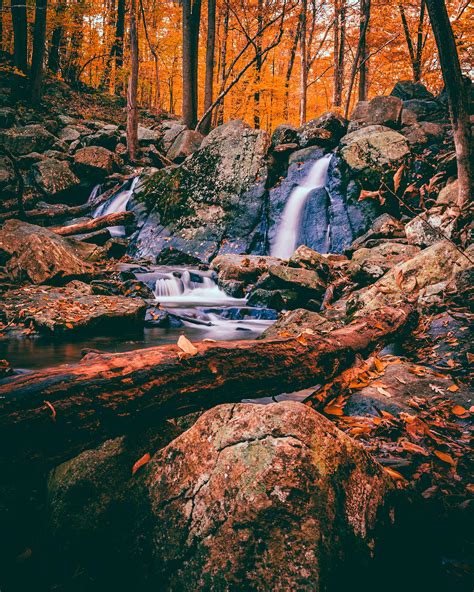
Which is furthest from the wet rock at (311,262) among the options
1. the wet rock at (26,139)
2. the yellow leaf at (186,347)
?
the wet rock at (26,139)

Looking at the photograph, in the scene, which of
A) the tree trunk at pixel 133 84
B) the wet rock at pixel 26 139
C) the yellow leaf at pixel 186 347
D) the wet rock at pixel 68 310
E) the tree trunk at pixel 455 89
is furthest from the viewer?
the wet rock at pixel 26 139

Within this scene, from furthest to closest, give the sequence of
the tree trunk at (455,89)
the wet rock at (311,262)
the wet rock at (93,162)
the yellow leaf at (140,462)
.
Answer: the wet rock at (93,162) → the wet rock at (311,262) → the tree trunk at (455,89) → the yellow leaf at (140,462)

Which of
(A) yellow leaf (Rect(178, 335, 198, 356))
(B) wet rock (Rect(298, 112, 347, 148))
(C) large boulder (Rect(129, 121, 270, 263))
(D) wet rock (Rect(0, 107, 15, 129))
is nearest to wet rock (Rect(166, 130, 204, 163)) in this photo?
(C) large boulder (Rect(129, 121, 270, 263))

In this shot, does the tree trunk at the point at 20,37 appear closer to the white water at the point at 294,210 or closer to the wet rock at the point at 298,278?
the white water at the point at 294,210

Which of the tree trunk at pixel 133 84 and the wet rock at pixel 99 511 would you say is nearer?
the wet rock at pixel 99 511

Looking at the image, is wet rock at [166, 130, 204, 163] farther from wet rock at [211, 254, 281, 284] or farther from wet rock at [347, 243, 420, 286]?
wet rock at [347, 243, 420, 286]

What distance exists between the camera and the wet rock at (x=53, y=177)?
14172 millimetres

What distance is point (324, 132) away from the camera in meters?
13.1

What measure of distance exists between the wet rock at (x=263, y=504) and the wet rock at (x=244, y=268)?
7.65 meters

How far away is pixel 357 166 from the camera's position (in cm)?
1107

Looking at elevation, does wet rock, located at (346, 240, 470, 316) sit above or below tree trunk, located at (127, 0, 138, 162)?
below

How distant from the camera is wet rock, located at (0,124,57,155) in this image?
1538cm

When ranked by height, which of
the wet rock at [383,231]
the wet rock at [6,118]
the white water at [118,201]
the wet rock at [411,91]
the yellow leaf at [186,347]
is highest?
the wet rock at [411,91]

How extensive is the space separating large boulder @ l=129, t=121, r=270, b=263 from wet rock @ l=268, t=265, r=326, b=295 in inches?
154
